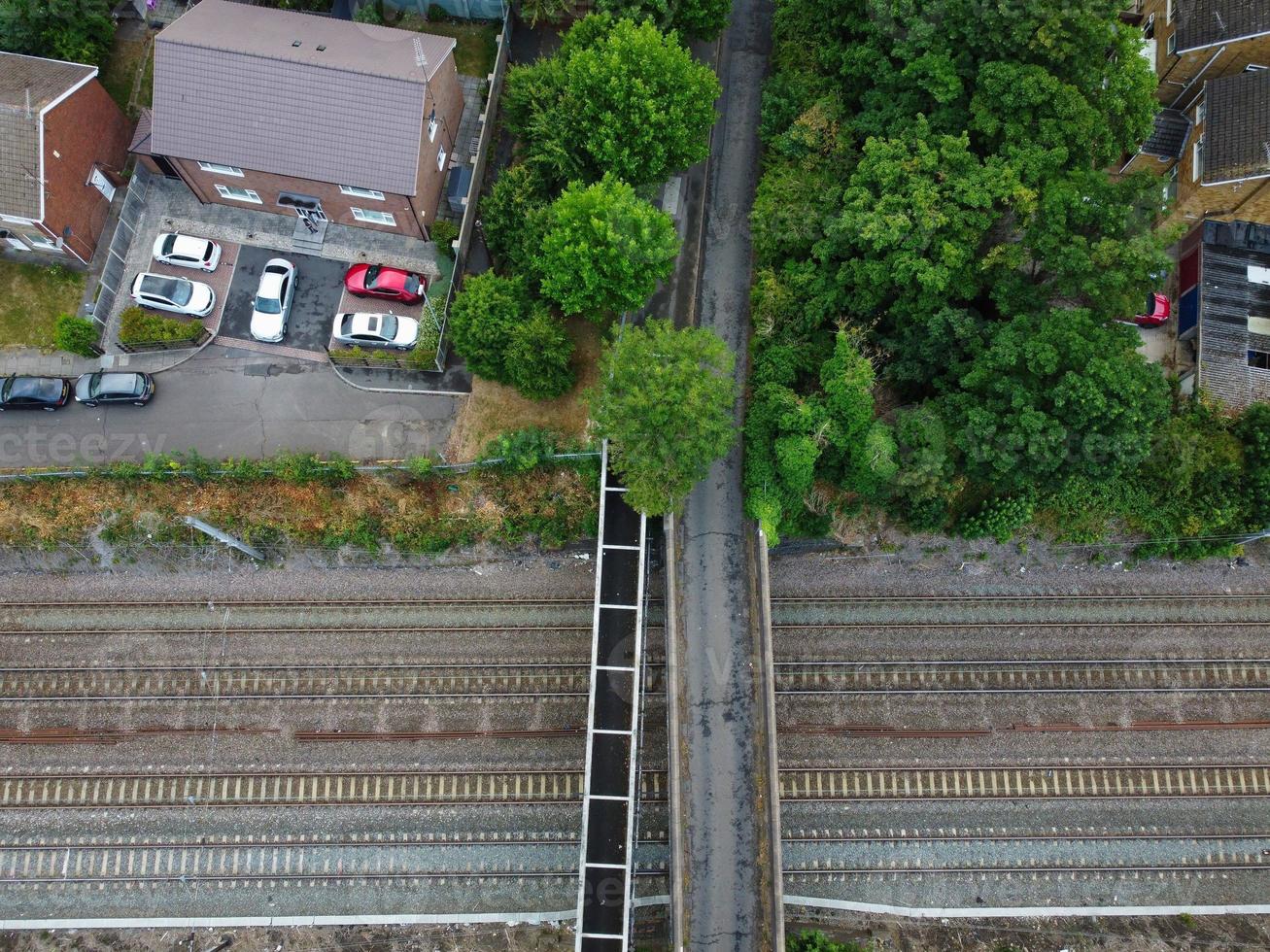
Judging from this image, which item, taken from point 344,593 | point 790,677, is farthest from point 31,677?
point 790,677

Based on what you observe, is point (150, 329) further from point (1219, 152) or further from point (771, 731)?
point (1219, 152)

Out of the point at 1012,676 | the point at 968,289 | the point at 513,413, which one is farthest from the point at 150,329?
the point at 1012,676

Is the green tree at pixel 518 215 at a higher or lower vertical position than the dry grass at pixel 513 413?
higher

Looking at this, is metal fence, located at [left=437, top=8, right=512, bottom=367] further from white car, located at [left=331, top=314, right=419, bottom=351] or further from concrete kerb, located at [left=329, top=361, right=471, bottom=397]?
white car, located at [left=331, top=314, right=419, bottom=351]

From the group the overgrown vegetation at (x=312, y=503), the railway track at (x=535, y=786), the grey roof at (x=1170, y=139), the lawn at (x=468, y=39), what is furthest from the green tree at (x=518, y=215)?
the grey roof at (x=1170, y=139)

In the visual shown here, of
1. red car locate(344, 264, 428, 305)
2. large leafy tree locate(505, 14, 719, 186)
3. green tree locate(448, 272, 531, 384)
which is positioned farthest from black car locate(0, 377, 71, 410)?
large leafy tree locate(505, 14, 719, 186)

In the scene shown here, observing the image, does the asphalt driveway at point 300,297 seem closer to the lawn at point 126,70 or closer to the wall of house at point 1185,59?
the lawn at point 126,70

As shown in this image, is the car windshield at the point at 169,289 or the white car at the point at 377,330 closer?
the white car at the point at 377,330
